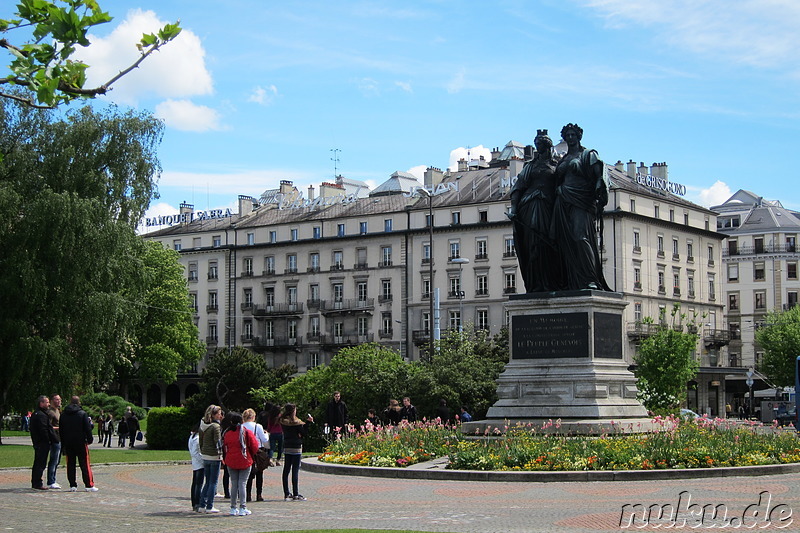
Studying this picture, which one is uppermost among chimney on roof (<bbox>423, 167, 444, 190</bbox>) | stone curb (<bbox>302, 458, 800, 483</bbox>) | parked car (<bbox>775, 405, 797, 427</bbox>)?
chimney on roof (<bbox>423, 167, 444, 190</bbox>)

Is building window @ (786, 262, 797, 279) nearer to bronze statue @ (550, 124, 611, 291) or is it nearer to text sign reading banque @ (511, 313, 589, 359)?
bronze statue @ (550, 124, 611, 291)

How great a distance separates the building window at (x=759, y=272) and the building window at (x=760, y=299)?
119 centimetres

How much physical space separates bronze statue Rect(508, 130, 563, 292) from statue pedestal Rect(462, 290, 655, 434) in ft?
3.00

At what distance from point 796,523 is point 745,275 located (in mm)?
91301

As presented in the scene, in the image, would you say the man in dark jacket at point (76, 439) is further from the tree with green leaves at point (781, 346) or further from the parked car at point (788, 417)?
the tree with green leaves at point (781, 346)

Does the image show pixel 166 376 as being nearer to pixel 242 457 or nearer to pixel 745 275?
pixel 745 275

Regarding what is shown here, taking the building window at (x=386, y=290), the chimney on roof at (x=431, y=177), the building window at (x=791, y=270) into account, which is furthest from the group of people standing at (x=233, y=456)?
the building window at (x=791, y=270)

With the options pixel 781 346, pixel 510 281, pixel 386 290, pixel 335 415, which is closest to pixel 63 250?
pixel 335 415

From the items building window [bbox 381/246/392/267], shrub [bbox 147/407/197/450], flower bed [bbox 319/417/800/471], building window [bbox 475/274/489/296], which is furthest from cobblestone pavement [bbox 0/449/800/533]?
building window [bbox 381/246/392/267]

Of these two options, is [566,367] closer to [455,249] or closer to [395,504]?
[395,504]

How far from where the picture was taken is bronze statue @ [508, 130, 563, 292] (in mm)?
25672

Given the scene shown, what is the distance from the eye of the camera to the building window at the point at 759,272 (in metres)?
101

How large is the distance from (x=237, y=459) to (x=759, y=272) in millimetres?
90862

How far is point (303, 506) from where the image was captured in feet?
57.3
